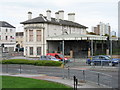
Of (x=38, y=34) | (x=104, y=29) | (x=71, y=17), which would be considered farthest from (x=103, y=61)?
(x=71, y=17)

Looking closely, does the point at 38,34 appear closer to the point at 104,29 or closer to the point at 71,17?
the point at 104,29

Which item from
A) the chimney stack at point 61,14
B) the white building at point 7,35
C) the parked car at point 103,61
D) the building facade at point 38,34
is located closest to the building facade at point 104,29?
the parked car at point 103,61

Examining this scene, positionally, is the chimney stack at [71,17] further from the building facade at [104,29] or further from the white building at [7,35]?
the white building at [7,35]

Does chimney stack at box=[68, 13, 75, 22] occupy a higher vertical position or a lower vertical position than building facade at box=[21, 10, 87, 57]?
higher

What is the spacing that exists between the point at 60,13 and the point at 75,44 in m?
11.1

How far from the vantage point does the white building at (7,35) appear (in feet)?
268

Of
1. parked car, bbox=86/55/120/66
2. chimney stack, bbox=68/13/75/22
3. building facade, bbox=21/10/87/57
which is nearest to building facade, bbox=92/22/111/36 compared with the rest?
parked car, bbox=86/55/120/66

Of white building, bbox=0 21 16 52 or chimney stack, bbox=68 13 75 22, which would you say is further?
white building, bbox=0 21 16 52

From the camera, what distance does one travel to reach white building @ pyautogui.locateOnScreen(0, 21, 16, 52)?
268 feet

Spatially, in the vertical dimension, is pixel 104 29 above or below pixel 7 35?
below

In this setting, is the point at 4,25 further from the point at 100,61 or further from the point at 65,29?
the point at 100,61

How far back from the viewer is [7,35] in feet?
276

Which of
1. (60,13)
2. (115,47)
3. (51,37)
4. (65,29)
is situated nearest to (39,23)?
(51,37)

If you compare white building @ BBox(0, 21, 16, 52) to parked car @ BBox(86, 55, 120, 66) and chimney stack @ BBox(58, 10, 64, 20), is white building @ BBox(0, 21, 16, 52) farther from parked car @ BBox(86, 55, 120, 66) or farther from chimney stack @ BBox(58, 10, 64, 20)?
parked car @ BBox(86, 55, 120, 66)
